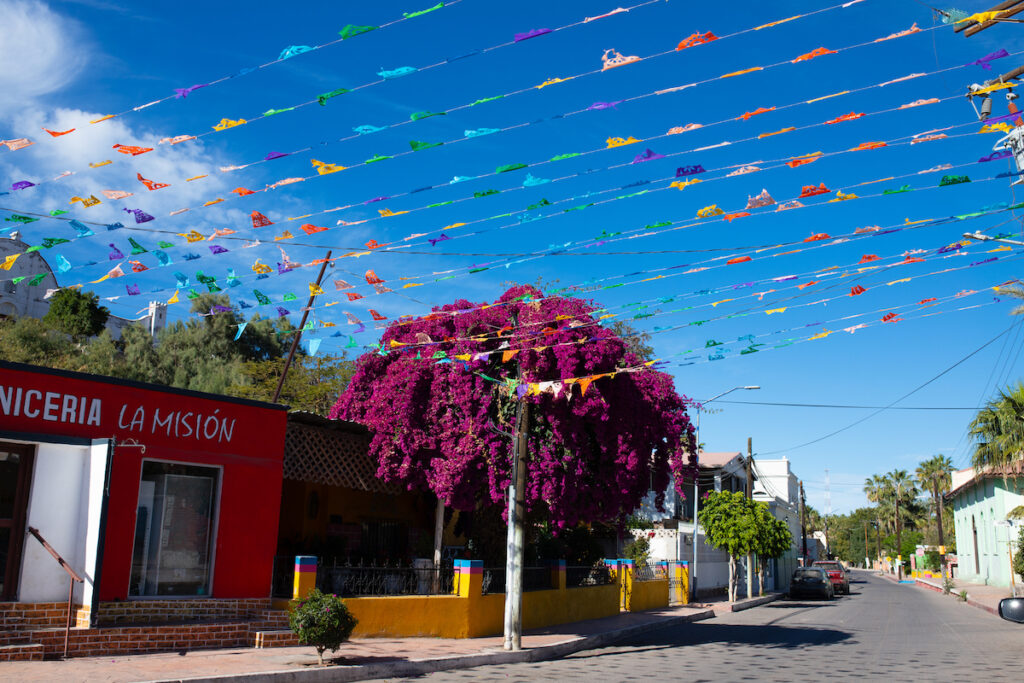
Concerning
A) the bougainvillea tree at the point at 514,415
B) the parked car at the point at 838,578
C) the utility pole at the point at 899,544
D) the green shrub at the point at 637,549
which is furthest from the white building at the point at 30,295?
the utility pole at the point at 899,544

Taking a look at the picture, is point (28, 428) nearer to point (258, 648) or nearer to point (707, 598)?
point (258, 648)

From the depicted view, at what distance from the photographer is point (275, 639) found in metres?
13.2

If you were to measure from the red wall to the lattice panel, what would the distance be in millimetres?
771

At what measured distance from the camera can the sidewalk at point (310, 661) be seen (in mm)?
9930

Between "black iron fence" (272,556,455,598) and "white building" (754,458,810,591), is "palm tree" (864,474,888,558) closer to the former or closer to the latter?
"white building" (754,458,810,591)

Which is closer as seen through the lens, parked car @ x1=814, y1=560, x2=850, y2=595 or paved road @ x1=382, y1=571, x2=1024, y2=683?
paved road @ x1=382, y1=571, x2=1024, y2=683

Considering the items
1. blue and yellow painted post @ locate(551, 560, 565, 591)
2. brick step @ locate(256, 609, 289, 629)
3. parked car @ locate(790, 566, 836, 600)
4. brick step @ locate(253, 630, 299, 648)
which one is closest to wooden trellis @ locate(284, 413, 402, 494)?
brick step @ locate(256, 609, 289, 629)

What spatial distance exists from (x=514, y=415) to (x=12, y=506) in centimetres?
880

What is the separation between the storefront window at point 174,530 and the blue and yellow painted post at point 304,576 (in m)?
1.38

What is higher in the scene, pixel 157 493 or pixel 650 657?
pixel 157 493

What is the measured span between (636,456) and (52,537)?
10.1 meters

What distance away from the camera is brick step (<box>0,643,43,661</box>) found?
Answer: 10422mm

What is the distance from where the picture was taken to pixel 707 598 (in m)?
35.2

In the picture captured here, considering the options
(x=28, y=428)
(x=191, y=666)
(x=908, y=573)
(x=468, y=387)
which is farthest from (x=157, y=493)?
(x=908, y=573)
